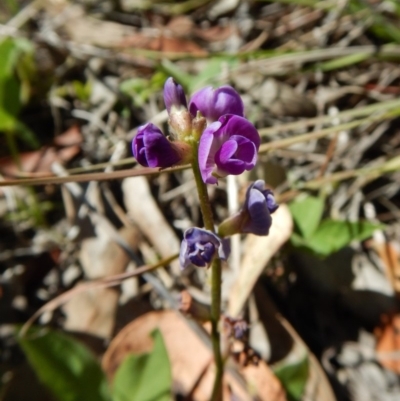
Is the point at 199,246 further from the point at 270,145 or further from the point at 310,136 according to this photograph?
the point at 310,136

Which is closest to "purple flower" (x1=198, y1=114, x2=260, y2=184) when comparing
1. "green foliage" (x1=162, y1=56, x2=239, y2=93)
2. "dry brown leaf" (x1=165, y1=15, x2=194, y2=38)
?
"green foliage" (x1=162, y1=56, x2=239, y2=93)

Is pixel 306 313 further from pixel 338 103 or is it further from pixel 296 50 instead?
pixel 296 50

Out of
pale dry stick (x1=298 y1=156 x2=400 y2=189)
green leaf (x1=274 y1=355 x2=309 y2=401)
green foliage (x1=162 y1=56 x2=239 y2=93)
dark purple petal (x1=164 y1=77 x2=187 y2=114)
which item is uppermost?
green foliage (x1=162 y1=56 x2=239 y2=93)

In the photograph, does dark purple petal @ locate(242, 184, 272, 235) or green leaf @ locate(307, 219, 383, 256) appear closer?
dark purple petal @ locate(242, 184, 272, 235)

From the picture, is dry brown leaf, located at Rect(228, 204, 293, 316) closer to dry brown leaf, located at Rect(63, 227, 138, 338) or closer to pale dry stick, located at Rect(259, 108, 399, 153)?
pale dry stick, located at Rect(259, 108, 399, 153)

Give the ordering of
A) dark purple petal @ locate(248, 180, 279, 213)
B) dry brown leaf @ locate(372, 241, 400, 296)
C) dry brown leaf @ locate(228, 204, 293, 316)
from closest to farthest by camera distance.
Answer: dark purple petal @ locate(248, 180, 279, 213) < dry brown leaf @ locate(228, 204, 293, 316) < dry brown leaf @ locate(372, 241, 400, 296)

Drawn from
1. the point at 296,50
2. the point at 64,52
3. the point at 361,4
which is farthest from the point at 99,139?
the point at 361,4

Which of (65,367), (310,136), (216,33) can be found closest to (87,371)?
(65,367)
